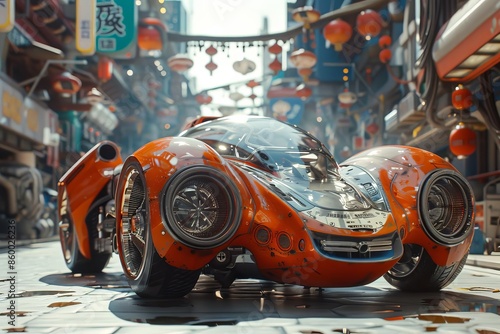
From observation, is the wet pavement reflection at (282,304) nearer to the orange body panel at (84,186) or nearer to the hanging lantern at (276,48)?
the orange body panel at (84,186)

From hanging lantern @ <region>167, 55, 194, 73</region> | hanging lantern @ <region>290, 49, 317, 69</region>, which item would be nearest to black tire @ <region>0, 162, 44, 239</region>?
hanging lantern @ <region>167, 55, 194, 73</region>

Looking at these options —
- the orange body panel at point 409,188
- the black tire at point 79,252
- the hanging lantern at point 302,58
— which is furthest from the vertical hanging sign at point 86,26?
the orange body panel at point 409,188

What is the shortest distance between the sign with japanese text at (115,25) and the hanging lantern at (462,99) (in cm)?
1144

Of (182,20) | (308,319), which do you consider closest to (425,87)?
(308,319)

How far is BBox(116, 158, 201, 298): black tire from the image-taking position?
549 centimetres

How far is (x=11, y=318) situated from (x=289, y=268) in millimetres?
1974

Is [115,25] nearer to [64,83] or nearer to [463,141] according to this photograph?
[64,83]

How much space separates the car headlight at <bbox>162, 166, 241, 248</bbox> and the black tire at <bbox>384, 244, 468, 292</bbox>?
2.00m

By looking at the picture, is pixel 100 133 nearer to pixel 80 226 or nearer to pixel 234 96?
pixel 234 96

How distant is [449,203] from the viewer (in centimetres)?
632

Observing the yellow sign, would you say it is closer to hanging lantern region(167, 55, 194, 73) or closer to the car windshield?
hanging lantern region(167, 55, 194, 73)

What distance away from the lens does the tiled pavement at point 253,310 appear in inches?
175

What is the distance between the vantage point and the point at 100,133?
48.4 m

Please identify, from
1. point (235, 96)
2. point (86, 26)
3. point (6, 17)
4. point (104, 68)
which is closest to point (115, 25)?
point (86, 26)
